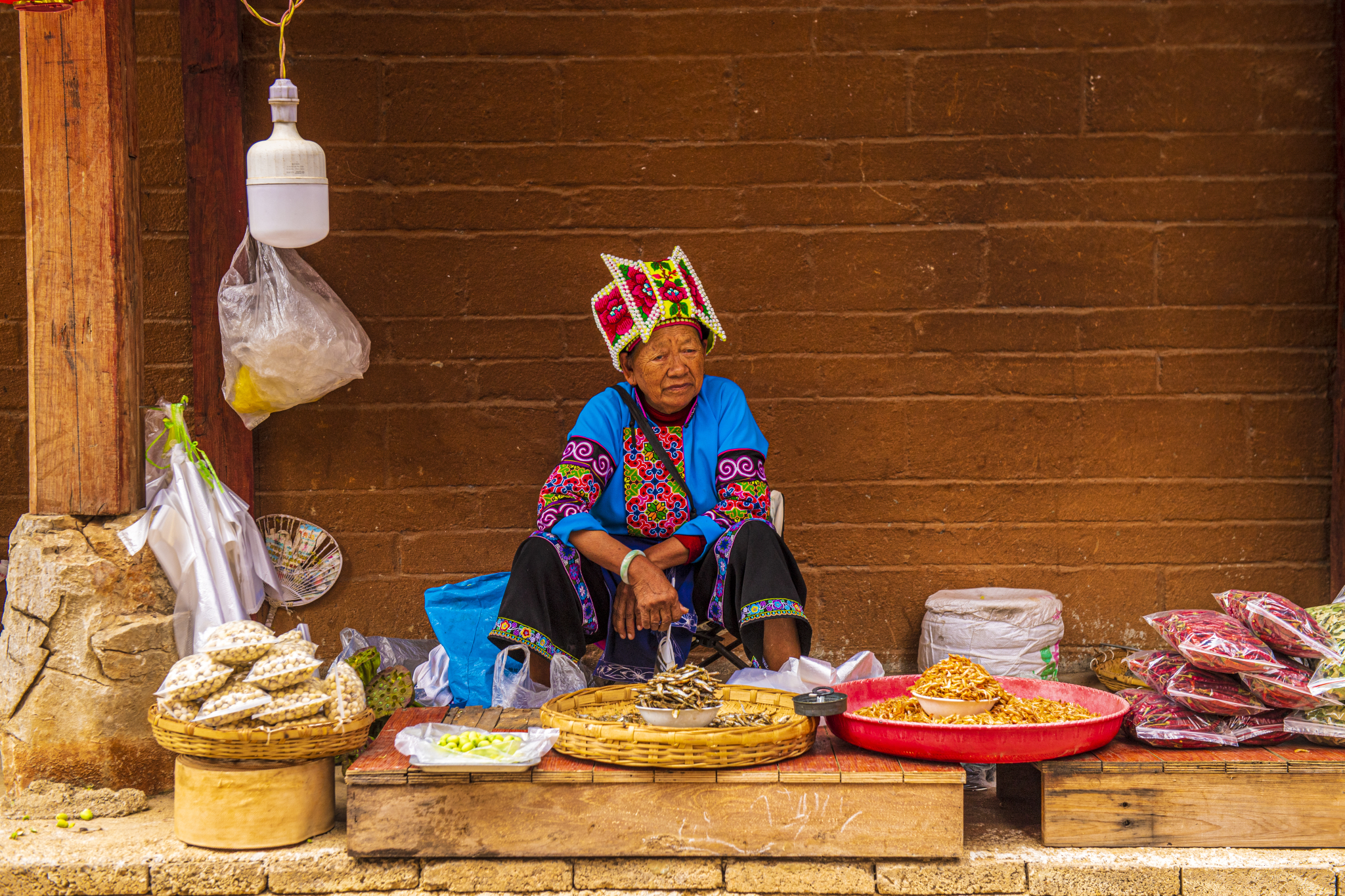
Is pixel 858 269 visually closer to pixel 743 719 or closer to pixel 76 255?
pixel 743 719

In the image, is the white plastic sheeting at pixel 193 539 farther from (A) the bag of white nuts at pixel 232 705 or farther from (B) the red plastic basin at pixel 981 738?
(B) the red plastic basin at pixel 981 738

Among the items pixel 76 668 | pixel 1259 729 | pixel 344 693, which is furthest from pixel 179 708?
pixel 1259 729

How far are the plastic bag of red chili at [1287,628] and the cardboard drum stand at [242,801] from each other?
2321mm

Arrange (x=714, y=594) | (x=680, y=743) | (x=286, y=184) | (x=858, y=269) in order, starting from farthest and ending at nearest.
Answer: (x=858, y=269) → (x=714, y=594) → (x=286, y=184) → (x=680, y=743)

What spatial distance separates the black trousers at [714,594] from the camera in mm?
3383

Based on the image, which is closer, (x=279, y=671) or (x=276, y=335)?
(x=279, y=671)

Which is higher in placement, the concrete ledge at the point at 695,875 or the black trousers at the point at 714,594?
the black trousers at the point at 714,594

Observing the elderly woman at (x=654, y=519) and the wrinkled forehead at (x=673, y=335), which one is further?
the wrinkled forehead at (x=673, y=335)

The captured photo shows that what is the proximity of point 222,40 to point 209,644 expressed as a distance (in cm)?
249

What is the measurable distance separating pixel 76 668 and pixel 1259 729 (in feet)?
10.0

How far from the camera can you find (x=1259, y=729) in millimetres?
2869

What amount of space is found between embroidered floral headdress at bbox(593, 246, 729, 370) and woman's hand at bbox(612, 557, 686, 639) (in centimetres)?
73

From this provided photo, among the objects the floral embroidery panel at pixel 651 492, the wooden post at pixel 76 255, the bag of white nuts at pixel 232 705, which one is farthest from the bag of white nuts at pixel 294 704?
the floral embroidery panel at pixel 651 492

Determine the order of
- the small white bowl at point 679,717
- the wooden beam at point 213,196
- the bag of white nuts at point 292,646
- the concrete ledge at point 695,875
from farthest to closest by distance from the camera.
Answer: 1. the wooden beam at point 213,196
2. the bag of white nuts at point 292,646
3. the small white bowl at point 679,717
4. the concrete ledge at point 695,875
